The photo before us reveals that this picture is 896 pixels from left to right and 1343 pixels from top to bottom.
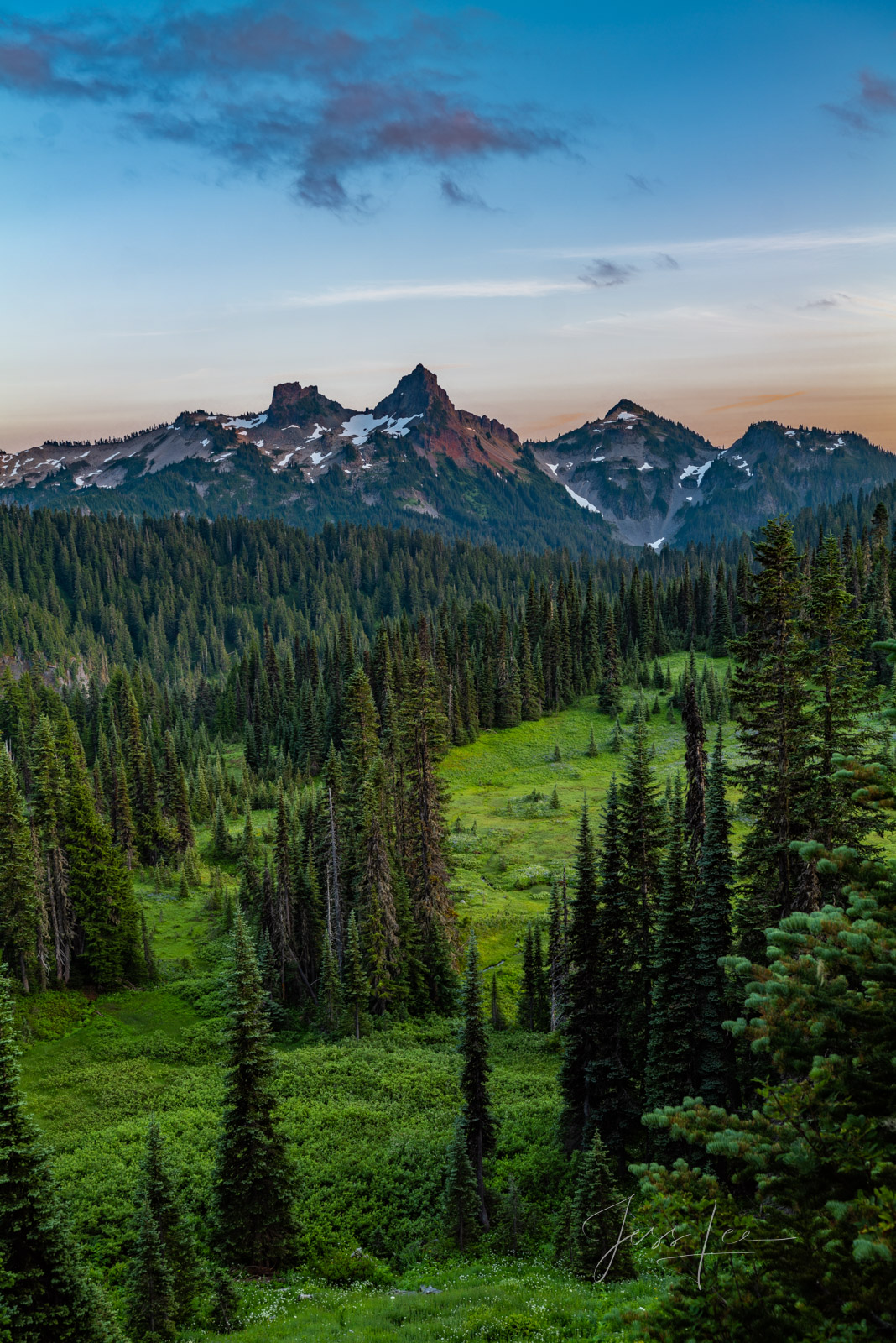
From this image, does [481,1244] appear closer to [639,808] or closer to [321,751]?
[639,808]

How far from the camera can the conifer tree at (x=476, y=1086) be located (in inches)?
952

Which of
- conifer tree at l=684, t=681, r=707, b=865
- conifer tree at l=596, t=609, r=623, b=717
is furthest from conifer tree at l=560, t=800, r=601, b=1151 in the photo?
conifer tree at l=596, t=609, r=623, b=717

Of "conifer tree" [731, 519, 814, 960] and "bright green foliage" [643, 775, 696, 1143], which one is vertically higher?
"conifer tree" [731, 519, 814, 960]

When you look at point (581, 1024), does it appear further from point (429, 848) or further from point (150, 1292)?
point (429, 848)

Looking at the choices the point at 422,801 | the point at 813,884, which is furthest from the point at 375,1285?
the point at 422,801

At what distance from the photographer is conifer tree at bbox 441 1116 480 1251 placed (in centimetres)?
2311

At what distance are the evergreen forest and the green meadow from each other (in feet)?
0.51

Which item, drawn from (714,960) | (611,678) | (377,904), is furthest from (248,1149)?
(611,678)

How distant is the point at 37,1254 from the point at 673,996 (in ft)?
57.6

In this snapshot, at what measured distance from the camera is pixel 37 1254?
13.1 m

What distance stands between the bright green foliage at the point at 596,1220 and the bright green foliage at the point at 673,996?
372 cm

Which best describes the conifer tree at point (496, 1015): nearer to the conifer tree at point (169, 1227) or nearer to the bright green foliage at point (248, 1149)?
the bright green foliage at point (248, 1149)

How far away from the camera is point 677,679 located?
122m

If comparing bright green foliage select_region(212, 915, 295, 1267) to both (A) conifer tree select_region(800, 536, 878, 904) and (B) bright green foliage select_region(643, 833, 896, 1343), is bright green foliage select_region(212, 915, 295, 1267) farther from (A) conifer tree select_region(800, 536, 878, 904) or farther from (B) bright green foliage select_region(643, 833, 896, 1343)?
(B) bright green foliage select_region(643, 833, 896, 1343)
